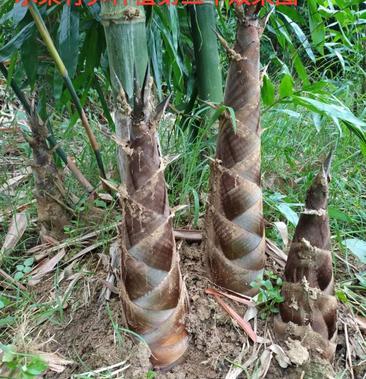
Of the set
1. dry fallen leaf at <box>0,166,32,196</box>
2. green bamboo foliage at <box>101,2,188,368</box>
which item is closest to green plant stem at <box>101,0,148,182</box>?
green bamboo foliage at <box>101,2,188,368</box>

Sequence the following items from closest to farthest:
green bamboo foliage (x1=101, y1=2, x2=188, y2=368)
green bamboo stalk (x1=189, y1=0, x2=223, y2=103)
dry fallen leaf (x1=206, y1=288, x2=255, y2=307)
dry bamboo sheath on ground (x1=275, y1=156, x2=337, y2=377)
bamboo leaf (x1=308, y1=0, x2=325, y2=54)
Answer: green bamboo foliage (x1=101, y1=2, x2=188, y2=368) → dry bamboo sheath on ground (x1=275, y1=156, x2=337, y2=377) → dry fallen leaf (x1=206, y1=288, x2=255, y2=307) → green bamboo stalk (x1=189, y1=0, x2=223, y2=103) → bamboo leaf (x1=308, y1=0, x2=325, y2=54)

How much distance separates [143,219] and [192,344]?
313mm

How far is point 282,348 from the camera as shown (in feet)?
2.92

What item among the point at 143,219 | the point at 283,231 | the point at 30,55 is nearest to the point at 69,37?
the point at 30,55

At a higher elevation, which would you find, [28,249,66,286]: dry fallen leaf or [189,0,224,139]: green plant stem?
[189,0,224,139]: green plant stem

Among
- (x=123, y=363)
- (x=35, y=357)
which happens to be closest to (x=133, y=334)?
(x=123, y=363)

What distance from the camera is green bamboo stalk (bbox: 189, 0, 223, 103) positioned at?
121 centimetres

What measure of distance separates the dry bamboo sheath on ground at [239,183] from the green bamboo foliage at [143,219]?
0.13 m

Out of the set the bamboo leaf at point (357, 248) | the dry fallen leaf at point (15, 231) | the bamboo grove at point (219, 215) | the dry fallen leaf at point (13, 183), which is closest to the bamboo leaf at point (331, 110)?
the bamboo grove at point (219, 215)

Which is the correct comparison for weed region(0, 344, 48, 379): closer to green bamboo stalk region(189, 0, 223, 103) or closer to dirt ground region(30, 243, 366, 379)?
dirt ground region(30, 243, 366, 379)

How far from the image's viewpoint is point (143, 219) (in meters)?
0.76

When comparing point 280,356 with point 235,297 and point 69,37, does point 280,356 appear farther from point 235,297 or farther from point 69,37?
point 69,37

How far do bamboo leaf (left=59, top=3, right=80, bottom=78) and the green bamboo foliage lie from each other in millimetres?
204

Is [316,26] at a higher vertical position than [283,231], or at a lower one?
higher
